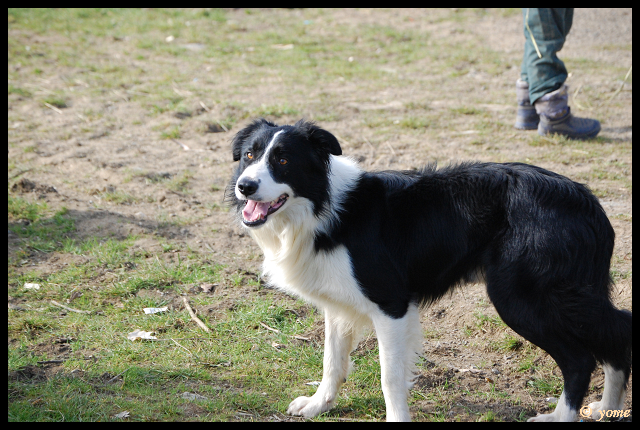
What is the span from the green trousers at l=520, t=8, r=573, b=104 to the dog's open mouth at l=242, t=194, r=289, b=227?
429 centimetres

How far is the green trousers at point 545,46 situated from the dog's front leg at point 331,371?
4246 millimetres

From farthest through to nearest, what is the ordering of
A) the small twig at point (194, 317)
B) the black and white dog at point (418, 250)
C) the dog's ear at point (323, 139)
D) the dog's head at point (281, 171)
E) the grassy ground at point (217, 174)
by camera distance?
1. the small twig at point (194, 317)
2. the grassy ground at point (217, 174)
3. the dog's ear at point (323, 139)
4. the dog's head at point (281, 171)
5. the black and white dog at point (418, 250)

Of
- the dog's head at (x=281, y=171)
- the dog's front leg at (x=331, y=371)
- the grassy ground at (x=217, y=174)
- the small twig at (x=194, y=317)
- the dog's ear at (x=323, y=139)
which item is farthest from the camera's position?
the small twig at (x=194, y=317)

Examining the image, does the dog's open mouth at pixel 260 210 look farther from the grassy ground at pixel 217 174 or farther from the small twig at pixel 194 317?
the small twig at pixel 194 317

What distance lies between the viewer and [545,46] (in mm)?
6117

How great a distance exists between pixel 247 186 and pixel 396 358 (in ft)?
4.02

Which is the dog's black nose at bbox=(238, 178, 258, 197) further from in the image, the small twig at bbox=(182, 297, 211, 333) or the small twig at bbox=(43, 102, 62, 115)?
the small twig at bbox=(43, 102, 62, 115)

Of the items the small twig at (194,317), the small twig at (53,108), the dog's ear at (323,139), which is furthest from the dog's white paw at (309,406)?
the small twig at (53,108)

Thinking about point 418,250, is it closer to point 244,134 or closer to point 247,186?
point 247,186

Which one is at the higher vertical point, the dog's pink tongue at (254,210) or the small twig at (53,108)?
the dog's pink tongue at (254,210)

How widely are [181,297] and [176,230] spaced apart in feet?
3.41

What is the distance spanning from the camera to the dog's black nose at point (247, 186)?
9.86 ft

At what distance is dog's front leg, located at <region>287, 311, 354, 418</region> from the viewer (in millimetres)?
3367

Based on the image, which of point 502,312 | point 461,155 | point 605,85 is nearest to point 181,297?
point 502,312
